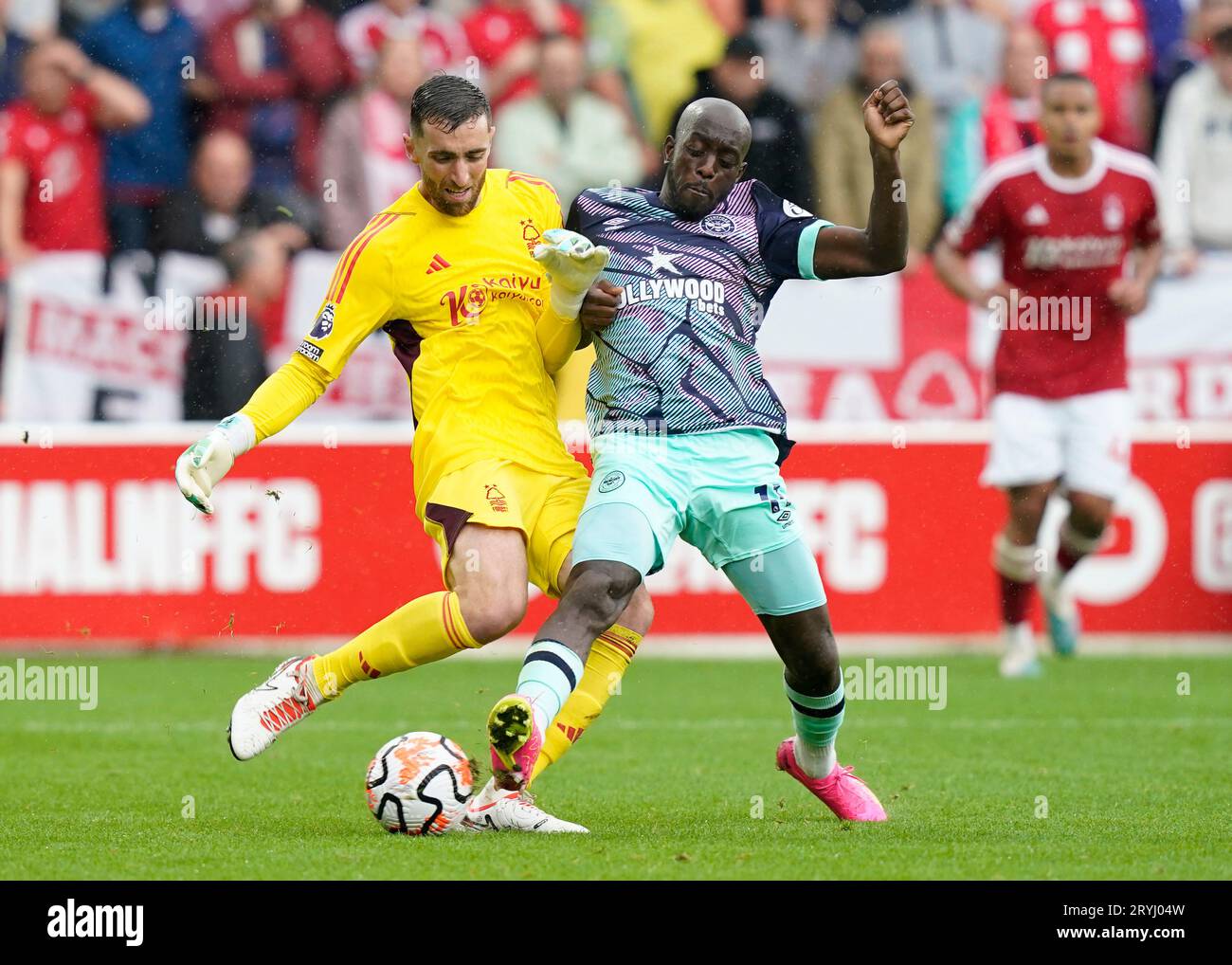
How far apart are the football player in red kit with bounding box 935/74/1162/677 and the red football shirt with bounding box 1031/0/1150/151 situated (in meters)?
2.86

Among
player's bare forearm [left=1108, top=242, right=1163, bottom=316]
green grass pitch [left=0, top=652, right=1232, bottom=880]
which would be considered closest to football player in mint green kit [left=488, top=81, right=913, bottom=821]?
green grass pitch [left=0, top=652, right=1232, bottom=880]

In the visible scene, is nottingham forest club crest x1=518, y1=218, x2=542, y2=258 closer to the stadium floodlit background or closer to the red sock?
the stadium floodlit background

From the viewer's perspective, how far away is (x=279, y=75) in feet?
45.4

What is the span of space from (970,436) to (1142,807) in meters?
5.55

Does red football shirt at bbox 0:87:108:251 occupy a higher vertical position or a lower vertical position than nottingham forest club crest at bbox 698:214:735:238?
higher

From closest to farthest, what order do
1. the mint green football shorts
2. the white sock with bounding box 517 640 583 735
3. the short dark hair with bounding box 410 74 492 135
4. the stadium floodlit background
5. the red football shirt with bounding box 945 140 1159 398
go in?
the white sock with bounding box 517 640 583 735 < the mint green football shorts < the short dark hair with bounding box 410 74 492 135 < the red football shirt with bounding box 945 140 1159 398 < the stadium floodlit background

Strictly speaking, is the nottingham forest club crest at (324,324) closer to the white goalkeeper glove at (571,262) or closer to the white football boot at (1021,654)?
the white goalkeeper glove at (571,262)

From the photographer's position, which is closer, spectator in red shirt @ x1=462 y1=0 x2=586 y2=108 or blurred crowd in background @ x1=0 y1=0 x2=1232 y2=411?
blurred crowd in background @ x1=0 y1=0 x2=1232 y2=411

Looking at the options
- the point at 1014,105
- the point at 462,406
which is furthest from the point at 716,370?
the point at 1014,105

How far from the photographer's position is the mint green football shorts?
5.71 meters

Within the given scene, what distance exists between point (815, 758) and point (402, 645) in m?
1.32

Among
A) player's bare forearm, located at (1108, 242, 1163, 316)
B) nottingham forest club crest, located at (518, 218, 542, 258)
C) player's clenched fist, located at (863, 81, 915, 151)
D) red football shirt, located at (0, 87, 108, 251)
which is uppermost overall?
red football shirt, located at (0, 87, 108, 251)
